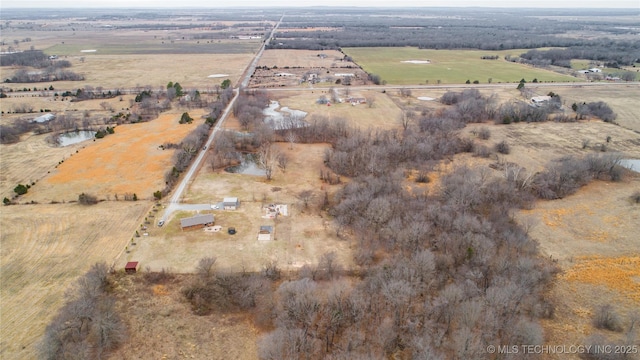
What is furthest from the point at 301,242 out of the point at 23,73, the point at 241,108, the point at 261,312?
the point at 23,73

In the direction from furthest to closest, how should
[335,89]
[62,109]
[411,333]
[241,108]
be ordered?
[335,89] < [62,109] < [241,108] < [411,333]

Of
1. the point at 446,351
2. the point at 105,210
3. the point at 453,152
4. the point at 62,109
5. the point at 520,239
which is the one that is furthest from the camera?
the point at 62,109

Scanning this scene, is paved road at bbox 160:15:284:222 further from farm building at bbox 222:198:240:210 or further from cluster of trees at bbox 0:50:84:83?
cluster of trees at bbox 0:50:84:83

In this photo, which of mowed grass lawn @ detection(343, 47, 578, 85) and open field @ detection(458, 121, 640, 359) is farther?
mowed grass lawn @ detection(343, 47, 578, 85)

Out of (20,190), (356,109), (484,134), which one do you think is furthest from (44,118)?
(484,134)

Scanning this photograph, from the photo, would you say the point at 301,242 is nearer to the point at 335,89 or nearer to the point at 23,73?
the point at 335,89

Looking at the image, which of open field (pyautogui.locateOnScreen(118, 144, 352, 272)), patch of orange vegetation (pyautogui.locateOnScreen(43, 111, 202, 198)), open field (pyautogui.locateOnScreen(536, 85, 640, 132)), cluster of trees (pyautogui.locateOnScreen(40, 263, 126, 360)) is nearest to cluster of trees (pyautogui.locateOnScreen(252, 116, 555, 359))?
open field (pyautogui.locateOnScreen(118, 144, 352, 272))

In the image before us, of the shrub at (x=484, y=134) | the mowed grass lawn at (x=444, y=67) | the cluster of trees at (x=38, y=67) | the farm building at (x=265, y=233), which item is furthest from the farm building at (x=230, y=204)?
the cluster of trees at (x=38, y=67)
